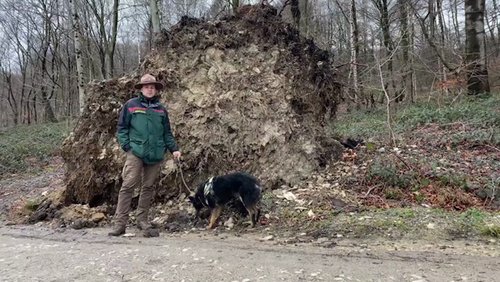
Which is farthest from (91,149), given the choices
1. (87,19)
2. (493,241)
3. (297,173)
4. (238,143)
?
(87,19)

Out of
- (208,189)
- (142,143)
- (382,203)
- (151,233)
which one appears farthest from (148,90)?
(382,203)

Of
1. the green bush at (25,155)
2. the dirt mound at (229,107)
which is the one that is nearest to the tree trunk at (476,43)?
the dirt mound at (229,107)

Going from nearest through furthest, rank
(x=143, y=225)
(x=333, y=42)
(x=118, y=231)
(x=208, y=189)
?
(x=118, y=231) < (x=143, y=225) < (x=208, y=189) < (x=333, y=42)

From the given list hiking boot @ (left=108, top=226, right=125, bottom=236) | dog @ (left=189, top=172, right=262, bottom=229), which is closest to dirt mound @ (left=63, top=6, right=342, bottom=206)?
dog @ (left=189, top=172, right=262, bottom=229)

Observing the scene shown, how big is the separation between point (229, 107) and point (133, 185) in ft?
8.97

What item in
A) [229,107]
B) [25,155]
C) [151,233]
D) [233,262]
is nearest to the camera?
[233,262]

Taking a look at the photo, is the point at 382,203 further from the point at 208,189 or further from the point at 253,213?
the point at 208,189

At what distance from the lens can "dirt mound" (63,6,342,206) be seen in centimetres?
779

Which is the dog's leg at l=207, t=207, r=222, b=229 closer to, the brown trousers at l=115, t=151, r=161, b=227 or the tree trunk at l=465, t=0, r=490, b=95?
the brown trousers at l=115, t=151, r=161, b=227

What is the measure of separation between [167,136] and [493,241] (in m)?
4.86

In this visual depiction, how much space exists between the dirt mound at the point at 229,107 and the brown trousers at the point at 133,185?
121 cm

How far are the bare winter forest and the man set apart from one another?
3762mm

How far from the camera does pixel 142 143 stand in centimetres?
612

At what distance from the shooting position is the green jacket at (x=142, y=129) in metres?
6.11
